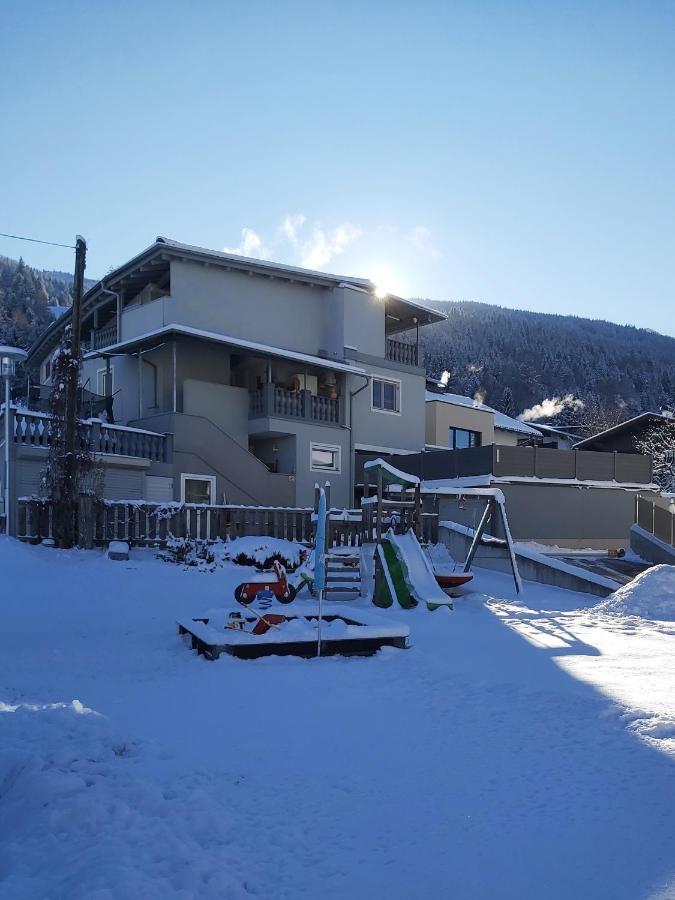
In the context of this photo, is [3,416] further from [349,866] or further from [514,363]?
[514,363]

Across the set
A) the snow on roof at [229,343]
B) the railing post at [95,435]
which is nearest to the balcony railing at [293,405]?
the snow on roof at [229,343]

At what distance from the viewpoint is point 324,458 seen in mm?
29156

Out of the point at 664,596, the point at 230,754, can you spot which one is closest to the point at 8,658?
the point at 230,754

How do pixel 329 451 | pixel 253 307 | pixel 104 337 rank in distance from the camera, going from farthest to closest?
pixel 104 337
pixel 329 451
pixel 253 307

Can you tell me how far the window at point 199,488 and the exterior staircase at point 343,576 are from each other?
8.58m

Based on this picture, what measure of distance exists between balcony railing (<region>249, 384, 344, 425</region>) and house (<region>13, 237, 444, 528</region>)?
0.05m

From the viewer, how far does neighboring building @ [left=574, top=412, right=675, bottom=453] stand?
140 feet

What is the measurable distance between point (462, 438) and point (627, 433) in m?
10.8

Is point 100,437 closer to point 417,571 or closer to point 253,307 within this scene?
point 253,307

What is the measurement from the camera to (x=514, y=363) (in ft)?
410

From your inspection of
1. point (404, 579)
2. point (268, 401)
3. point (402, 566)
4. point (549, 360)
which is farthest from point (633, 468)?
point (549, 360)

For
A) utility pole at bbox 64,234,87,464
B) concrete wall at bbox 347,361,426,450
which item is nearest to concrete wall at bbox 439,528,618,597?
concrete wall at bbox 347,361,426,450

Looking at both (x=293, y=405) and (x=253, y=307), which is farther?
(x=253, y=307)

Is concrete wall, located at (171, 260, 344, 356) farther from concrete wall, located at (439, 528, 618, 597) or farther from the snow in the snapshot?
the snow
